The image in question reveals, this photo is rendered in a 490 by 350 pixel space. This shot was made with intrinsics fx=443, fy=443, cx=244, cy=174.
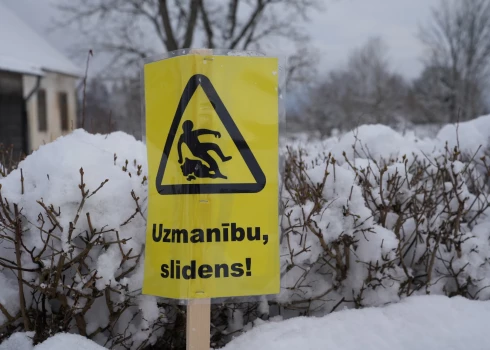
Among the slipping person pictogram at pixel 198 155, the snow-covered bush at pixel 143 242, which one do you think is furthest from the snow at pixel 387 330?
the slipping person pictogram at pixel 198 155

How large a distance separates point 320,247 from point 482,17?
1328 inches

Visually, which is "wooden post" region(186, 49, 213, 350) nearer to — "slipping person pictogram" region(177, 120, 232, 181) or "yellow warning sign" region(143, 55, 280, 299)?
"yellow warning sign" region(143, 55, 280, 299)

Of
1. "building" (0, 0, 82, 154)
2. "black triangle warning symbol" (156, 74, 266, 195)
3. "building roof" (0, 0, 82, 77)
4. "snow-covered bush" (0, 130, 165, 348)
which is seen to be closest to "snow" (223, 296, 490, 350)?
"snow-covered bush" (0, 130, 165, 348)

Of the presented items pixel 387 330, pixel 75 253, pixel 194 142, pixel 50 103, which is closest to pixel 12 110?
pixel 50 103

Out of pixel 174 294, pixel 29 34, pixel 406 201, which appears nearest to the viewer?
pixel 174 294

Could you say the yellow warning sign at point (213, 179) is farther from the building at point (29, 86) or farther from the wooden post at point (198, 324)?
the building at point (29, 86)

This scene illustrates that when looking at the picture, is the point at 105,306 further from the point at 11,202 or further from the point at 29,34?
the point at 29,34

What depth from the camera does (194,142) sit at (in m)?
1.86

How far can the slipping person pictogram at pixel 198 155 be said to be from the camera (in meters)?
1.86

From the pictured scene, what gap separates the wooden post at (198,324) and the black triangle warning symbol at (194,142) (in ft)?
1.57

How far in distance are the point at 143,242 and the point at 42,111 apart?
18.8 metres

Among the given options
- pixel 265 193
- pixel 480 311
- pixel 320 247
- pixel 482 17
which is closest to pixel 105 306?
pixel 265 193

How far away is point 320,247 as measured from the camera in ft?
7.93

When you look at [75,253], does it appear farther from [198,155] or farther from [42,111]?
[42,111]
